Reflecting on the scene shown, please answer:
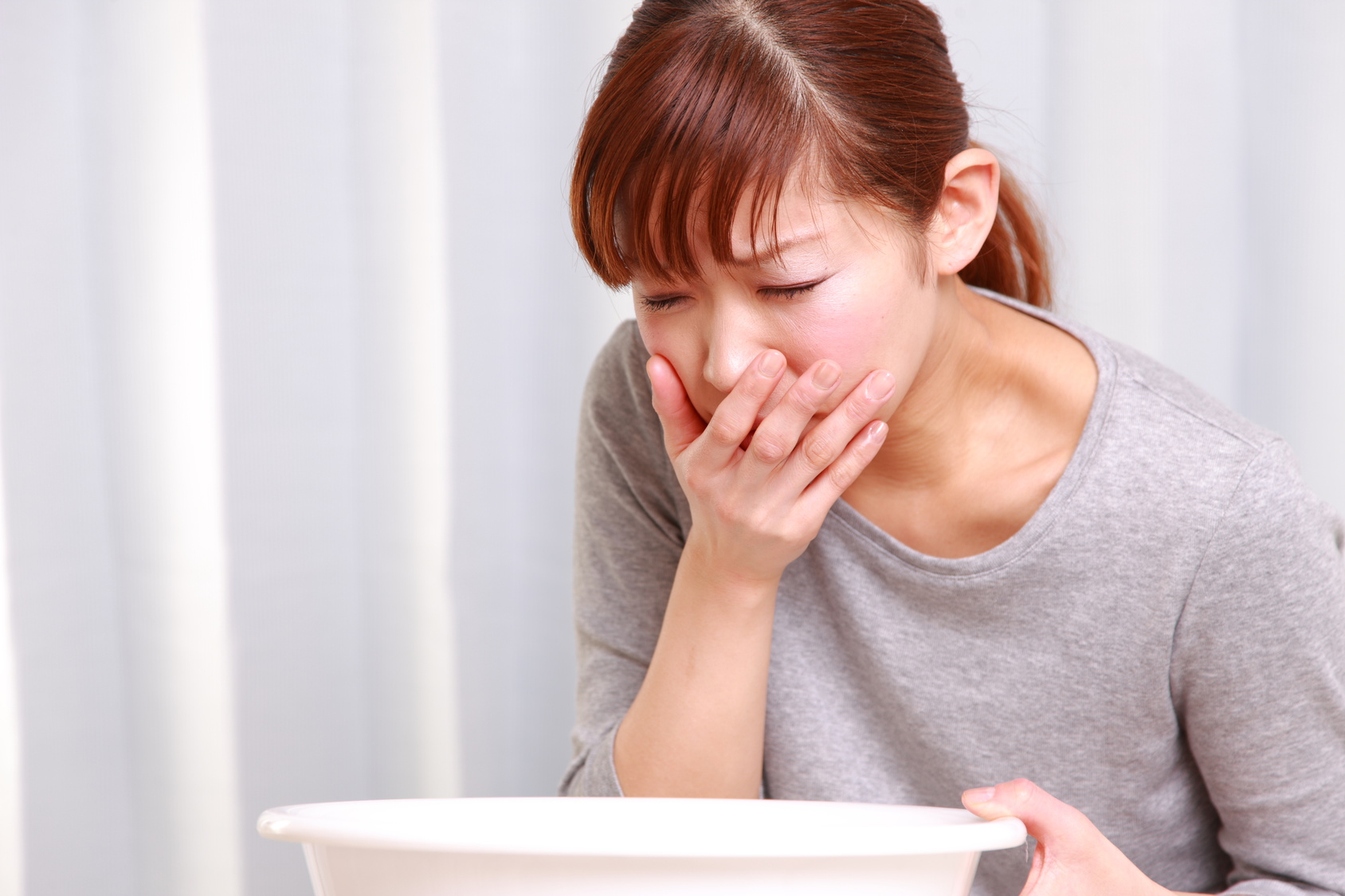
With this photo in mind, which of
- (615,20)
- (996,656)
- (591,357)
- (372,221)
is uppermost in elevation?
(615,20)

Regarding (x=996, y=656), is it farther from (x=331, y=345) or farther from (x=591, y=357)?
(x=331, y=345)

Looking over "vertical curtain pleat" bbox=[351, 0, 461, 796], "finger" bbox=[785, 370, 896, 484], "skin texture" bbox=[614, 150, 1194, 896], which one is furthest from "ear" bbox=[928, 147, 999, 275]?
"vertical curtain pleat" bbox=[351, 0, 461, 796]

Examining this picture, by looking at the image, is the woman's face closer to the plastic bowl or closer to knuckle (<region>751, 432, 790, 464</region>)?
knuckle (<region>751, 432, 790, 464</region>)

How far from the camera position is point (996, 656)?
0.87m

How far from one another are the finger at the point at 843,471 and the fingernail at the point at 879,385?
0.10 feet

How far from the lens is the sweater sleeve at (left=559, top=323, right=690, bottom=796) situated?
0.98 meters

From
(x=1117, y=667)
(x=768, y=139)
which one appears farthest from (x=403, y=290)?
(x=1117, y=667)

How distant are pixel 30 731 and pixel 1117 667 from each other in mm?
1054

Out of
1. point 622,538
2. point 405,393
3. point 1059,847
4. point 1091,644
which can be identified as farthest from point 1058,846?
point 405,393

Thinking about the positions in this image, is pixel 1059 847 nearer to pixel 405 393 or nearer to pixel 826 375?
pixel 826 375

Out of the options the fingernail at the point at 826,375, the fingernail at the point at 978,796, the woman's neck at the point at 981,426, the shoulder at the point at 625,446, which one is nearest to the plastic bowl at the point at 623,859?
the fingernail at the point at 978,796

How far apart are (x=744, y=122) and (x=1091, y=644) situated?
18.0 inches

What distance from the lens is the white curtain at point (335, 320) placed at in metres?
1.19

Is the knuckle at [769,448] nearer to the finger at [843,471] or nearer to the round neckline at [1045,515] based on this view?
the finger at [843,471]
